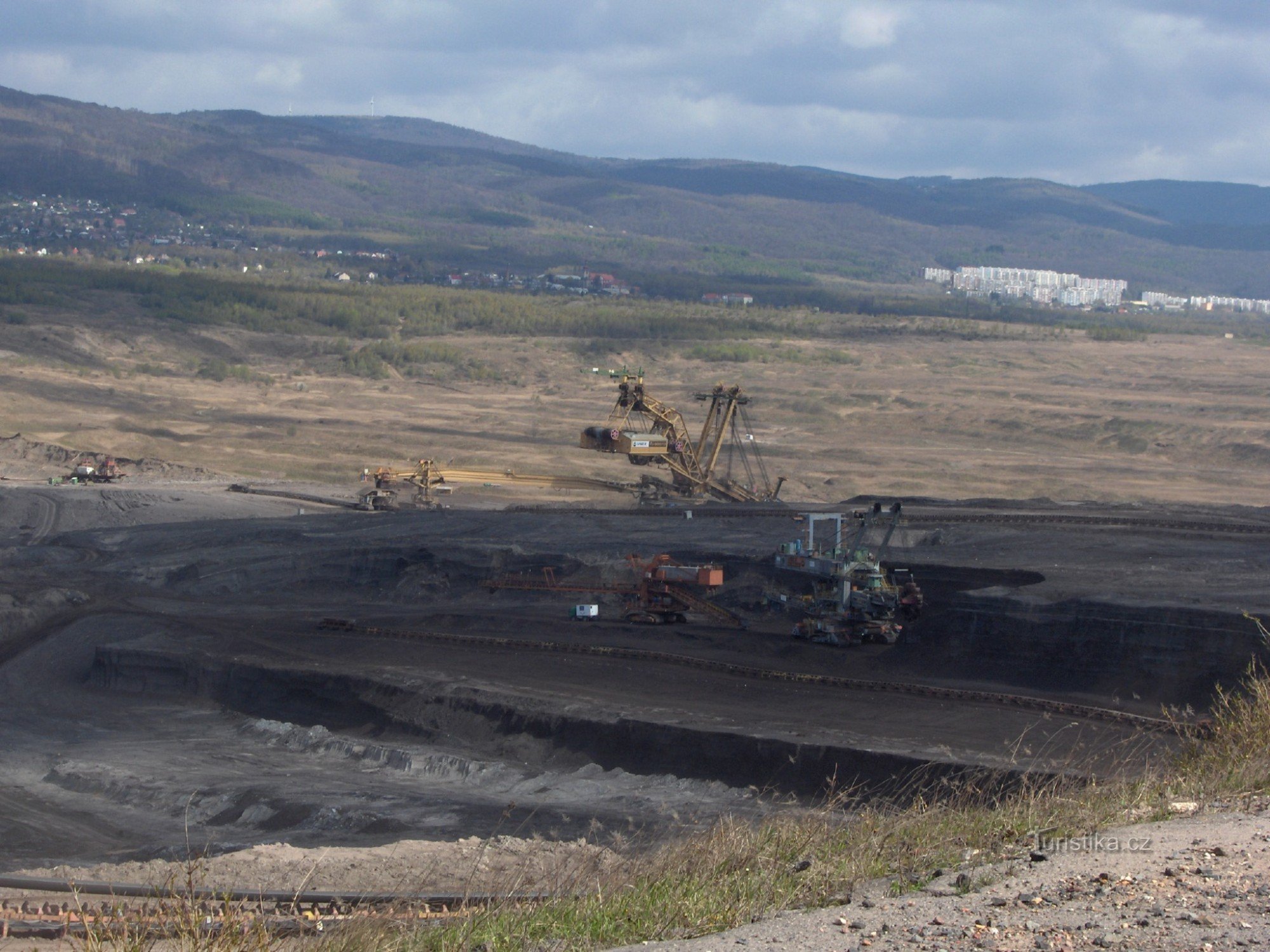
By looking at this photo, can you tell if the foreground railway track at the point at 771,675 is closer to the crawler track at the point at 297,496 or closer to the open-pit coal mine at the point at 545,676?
the open-pit coal mine at the point at 545,676

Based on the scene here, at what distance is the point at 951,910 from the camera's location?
23.6 feet

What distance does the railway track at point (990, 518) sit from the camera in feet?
117

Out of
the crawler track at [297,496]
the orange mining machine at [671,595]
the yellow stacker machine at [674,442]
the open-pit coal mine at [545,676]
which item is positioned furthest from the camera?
the crawler track at [297,496]

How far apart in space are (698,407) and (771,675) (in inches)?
2071

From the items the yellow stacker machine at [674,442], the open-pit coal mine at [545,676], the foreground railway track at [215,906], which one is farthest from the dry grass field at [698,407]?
the foreground railway track at [215,906]

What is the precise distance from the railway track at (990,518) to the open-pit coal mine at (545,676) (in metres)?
0.25

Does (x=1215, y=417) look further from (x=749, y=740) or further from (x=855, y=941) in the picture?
(x=855, y=941)

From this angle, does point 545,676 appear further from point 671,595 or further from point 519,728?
point 671,595

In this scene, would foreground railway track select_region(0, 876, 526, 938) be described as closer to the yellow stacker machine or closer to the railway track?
the railway track

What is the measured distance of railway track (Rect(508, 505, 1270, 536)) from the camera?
1401 inches

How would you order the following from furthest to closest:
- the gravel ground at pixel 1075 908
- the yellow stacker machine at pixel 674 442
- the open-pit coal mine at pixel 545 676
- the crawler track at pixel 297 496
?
the crawler track at pixel 297 496, the yellow stacker machine at pixel 674 442, the open-pit coal mine at pixel 545 676, the gravel ground at pixel 1075 908

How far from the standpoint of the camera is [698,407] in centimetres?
7662

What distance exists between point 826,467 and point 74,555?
104 feet

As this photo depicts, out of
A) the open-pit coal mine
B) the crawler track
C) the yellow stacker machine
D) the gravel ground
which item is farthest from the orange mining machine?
the gravel ground
